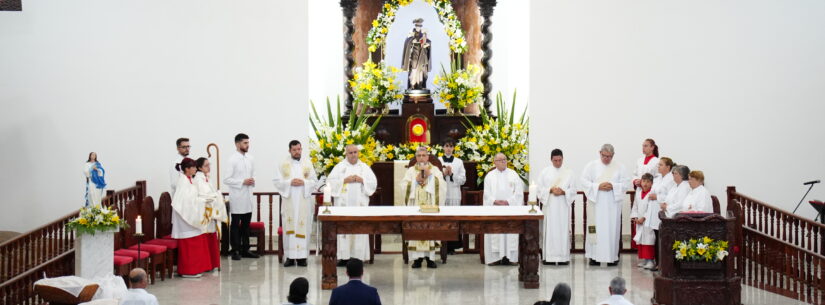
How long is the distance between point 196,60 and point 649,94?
6804mm

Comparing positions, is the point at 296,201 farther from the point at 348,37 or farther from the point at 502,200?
the point at 348,37

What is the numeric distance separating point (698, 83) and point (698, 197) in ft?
11.9

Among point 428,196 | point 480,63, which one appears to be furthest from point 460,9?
point 428,196

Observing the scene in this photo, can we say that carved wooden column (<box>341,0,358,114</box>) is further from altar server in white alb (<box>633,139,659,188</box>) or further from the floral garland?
altar server in white alb (<box>633,139,659,188</box>)

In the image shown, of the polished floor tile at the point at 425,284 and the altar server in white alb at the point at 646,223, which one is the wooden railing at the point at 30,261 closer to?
the polished floor tile at the point at 425,284

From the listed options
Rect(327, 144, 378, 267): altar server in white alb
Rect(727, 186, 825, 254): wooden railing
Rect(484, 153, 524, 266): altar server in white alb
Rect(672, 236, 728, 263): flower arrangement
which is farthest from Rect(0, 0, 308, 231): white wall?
Rect(672, 236, 728, 263): flower arrangement

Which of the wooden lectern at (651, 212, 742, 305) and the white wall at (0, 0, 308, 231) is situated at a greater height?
the white wall at (0, 0, 308, 231)

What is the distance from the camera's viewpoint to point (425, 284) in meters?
12.6

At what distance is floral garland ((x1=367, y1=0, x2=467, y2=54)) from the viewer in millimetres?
18297

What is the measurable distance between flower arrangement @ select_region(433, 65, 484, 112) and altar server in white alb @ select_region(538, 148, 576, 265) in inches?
149

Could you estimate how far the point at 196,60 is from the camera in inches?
614

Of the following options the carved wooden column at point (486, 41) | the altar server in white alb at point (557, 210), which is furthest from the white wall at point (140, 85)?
the carved wooden column at point (486, 41)

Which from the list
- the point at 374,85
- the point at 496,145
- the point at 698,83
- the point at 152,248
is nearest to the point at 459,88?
the point at 374,85

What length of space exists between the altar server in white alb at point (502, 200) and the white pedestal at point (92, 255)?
5022 mm
